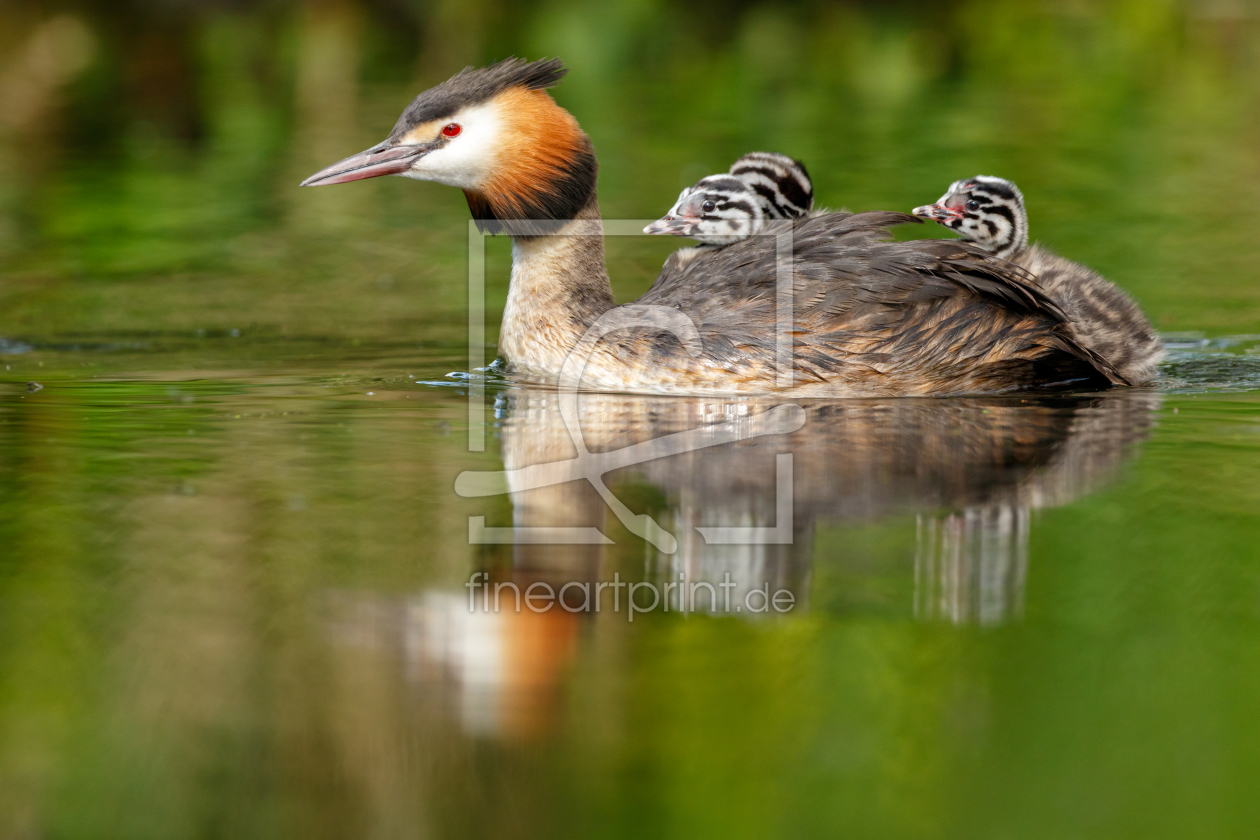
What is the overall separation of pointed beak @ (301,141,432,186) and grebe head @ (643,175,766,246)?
1066mm

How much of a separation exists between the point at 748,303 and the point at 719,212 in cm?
84

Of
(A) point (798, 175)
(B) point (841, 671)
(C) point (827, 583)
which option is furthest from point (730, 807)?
(A) point (798, 175)

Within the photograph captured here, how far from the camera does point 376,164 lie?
681cm

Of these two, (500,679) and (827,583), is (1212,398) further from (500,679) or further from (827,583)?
(500,679)

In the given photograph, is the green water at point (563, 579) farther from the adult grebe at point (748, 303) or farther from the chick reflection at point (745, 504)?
the adult grebe at point (748, 303)

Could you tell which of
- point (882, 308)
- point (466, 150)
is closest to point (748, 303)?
point (882, 308)

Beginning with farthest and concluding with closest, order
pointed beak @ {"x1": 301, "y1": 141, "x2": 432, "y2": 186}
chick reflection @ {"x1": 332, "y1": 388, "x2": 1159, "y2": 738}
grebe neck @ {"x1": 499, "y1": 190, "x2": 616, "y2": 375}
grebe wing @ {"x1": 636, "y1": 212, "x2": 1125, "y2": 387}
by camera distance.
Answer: grebe neck @ {"x1": 499, "y1": 190, "x2": 616, "y2": 375} → pointed beak @ {"x1": 301, "y1": 141, "x2": 432, "y2": 186} → grebe wing @ {"x1": 636, "y1": 212, "x2": 1125, "y2": 387} → chick reflection @ {"x1": 332, "y1": 388, "x2": 1159, "y2": 738}

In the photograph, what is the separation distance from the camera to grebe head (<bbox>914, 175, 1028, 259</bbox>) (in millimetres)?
7062

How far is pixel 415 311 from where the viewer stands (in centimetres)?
885

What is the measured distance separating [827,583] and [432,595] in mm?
987
